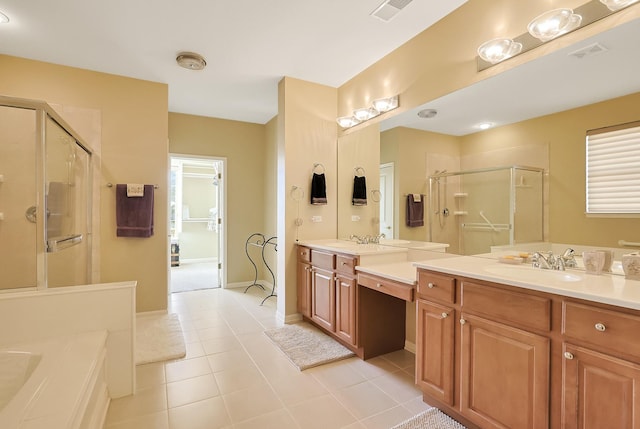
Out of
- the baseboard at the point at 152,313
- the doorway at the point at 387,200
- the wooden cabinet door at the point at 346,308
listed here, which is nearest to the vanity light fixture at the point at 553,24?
the doorway at the point at 387,200

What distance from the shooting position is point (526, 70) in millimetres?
1854

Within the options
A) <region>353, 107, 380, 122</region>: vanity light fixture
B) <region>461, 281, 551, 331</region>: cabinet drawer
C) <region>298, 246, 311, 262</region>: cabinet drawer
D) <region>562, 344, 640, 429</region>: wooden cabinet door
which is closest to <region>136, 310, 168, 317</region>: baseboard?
<region>298, 246, 311, 262</region>: cabinet drawer

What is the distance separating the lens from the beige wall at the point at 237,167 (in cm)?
470

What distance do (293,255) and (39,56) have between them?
3.22 metres

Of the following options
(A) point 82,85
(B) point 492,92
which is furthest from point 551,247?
(A) point 82,85

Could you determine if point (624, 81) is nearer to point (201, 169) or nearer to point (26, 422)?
point (26, 422)

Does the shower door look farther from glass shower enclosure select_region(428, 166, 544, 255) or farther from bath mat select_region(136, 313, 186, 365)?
glass shower enclosure select_region(428, 166, 544, 255)

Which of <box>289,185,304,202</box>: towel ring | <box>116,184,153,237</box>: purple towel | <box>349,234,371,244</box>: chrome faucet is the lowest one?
<box>349,234,371,244</box>: chrome faucet

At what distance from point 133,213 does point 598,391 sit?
3.94 metres

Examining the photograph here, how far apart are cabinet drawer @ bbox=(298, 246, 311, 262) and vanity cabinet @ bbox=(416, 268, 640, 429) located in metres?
1.48

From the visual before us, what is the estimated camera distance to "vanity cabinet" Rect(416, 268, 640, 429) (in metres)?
1.14

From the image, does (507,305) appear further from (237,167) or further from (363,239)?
(237,167)

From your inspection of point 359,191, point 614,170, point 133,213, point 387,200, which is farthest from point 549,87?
point 133,213

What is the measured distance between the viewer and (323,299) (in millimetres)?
2953
